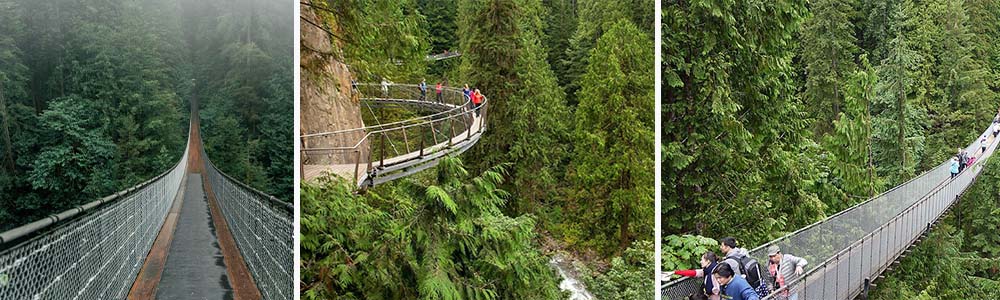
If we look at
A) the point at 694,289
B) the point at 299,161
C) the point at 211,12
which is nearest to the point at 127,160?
the point at 211,12

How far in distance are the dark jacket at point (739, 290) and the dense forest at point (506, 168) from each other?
3.59ft

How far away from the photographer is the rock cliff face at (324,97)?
3.76 metres

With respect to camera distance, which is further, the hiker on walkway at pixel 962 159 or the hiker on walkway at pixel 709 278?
the hiker on walkway at pixel 962 159

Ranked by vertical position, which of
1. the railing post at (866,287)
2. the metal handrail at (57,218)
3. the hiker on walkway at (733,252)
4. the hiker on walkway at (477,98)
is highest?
the hiker on walkway at (477,98)

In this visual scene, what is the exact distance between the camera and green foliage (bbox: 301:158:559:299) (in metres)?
3.82

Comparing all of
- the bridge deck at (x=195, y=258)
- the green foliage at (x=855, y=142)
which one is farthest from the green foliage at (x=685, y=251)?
the bridge deck at (x=195, y=258)

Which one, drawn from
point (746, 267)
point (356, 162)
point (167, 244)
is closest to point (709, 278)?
point (746, 267)

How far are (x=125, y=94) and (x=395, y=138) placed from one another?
1388 mm

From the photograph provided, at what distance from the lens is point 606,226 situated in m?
4.69

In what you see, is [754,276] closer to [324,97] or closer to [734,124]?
[734,124]

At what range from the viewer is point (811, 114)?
4953mm

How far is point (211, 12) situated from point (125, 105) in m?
0.64

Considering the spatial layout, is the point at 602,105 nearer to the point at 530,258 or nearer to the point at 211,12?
the point at 530,258

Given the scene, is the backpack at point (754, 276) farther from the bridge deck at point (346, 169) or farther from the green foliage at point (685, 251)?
the bridge deck at point (346, 169)
